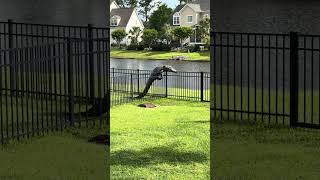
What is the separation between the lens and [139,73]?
40.4 ft

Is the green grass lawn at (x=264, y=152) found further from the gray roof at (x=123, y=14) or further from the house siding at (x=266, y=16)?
the gray roof at (x=123, y=14)

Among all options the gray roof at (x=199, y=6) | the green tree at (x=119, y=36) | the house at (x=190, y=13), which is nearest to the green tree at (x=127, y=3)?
the green tree at (x=119, y=36)

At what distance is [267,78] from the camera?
7203 millimetres

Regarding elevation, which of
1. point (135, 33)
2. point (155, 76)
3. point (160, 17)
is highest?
point (160, 17)

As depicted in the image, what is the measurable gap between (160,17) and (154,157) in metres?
15.9

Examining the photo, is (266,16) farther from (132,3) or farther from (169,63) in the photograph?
(132,3)

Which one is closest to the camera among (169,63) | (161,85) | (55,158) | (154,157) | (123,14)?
(55,158)

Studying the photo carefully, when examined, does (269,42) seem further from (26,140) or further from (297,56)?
(26,140)

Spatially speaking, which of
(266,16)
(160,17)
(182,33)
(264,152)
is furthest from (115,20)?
(264,152)

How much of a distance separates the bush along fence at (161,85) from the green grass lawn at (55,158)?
386 centimetres

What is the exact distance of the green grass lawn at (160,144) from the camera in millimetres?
5020

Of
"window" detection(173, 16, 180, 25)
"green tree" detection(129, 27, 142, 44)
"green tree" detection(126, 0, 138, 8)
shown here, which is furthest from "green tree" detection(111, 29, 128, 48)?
"window" detection(173, 16, 180, 25)

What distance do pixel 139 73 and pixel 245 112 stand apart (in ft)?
18.1

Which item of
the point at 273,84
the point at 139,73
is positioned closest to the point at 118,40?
the point at 139,73
